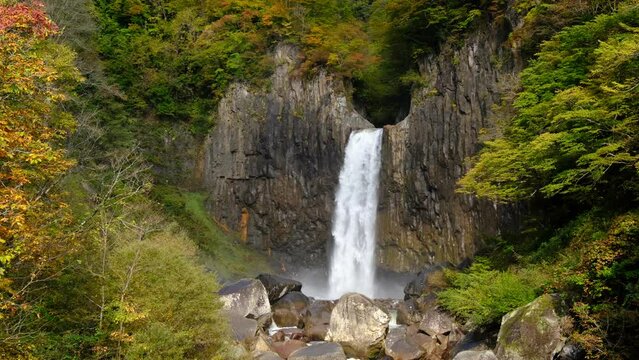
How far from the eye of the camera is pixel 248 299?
Answer: 18984 mm

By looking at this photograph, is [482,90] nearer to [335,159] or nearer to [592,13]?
[592,13]

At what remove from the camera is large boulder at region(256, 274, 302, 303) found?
2095cm

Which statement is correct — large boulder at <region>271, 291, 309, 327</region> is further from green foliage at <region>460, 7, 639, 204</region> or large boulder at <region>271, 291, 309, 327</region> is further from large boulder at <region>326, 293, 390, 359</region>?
green foliage at <region>460, 7, 639, 204</region>

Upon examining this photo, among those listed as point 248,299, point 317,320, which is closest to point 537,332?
point 317,320

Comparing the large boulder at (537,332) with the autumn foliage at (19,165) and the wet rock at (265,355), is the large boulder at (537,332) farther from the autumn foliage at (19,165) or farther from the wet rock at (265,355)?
the autumn foliage at (19,165)

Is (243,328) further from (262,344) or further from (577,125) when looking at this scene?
(577,125)

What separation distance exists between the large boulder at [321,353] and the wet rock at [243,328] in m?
1.83

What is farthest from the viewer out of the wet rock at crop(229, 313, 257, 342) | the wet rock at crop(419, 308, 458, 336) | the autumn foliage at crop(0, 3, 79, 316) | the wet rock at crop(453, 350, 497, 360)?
the wet rock at crop(419, 308, 458, 336)

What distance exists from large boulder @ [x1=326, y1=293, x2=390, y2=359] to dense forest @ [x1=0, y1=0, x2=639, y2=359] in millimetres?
2569

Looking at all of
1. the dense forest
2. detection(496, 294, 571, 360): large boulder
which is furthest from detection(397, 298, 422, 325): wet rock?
detection(496, 294, 571, 360): large boulder

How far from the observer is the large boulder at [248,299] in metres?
18.6

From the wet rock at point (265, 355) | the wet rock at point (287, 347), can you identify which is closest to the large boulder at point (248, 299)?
the wet rock at point (287, 347)

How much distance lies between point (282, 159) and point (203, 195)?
599cm

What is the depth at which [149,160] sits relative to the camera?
3016 centimetres
